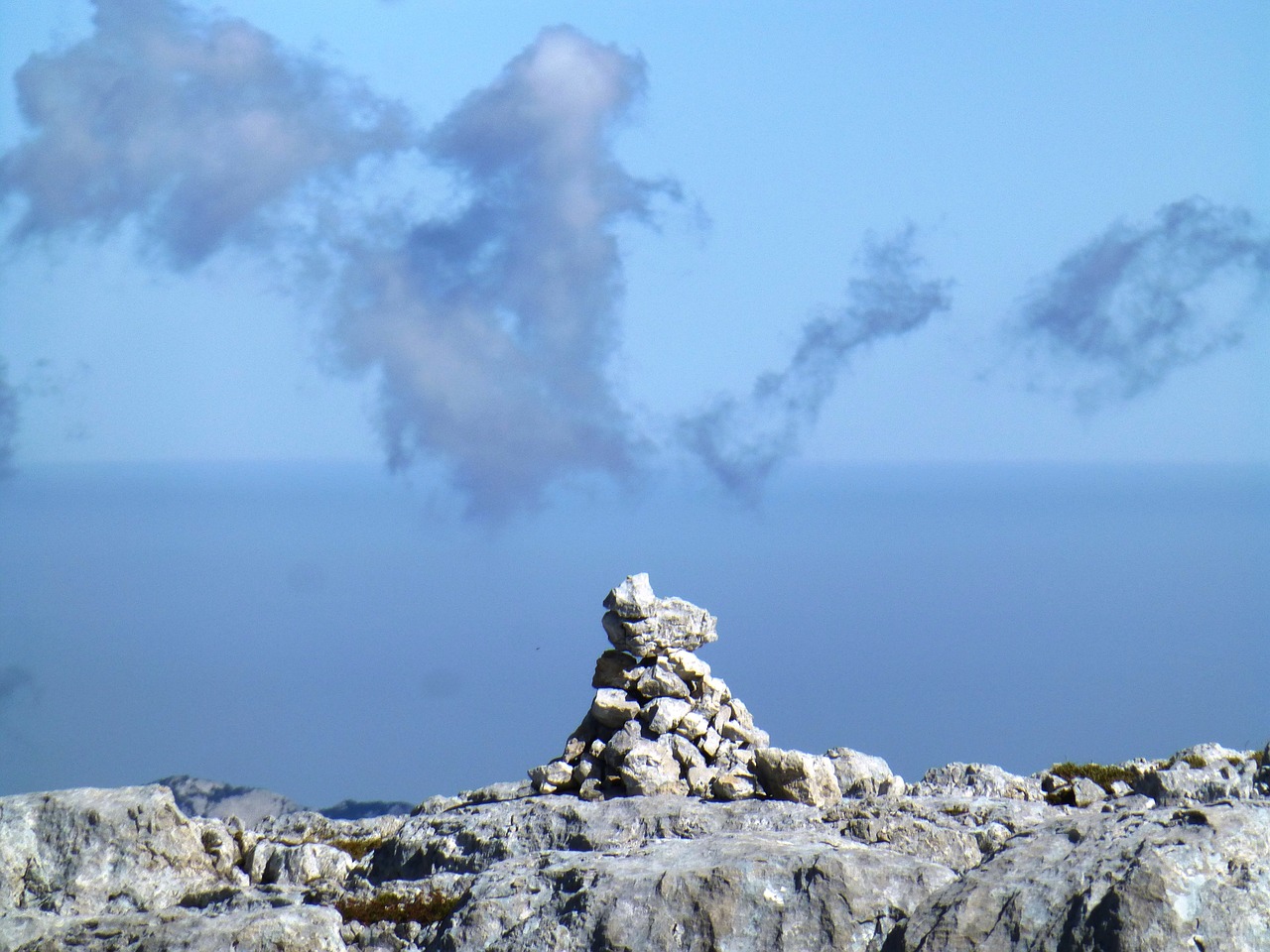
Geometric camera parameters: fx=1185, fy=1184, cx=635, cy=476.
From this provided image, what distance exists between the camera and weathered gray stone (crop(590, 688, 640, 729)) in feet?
103

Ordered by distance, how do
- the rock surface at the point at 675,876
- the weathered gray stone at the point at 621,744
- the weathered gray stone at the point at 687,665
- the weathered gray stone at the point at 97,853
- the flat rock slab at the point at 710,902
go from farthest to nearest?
the weathered gray stone at the point at 687,665, the weathered gray stone at the point at 621,744, the weathered gray stone at the point at 97,853, the flat rock slab at the point at 710,902, the rock surface at the point at 675,876

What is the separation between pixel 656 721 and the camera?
30531mm

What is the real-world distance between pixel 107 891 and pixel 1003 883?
16283mm

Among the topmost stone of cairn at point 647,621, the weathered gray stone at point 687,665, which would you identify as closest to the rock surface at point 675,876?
the weathered gray stone at point 687,665

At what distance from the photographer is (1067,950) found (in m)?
11.0

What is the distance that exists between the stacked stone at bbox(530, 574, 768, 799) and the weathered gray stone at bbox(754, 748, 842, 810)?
2.17 feet

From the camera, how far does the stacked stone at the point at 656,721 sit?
29.1 metres

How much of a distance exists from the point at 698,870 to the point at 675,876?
1.00ft

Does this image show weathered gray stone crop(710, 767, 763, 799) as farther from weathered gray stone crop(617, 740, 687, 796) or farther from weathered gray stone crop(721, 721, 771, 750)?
weathered gray stone crop(721, 721, 771, 750)

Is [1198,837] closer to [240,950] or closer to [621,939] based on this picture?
[621,939]

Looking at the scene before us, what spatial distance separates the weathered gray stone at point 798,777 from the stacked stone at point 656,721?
2.17 feet

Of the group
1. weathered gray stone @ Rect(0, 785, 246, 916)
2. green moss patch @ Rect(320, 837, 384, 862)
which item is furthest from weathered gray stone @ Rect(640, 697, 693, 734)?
weathered gray stone @ Rect(0, 785, 246, 916)

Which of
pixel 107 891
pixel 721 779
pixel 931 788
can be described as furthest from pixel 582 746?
pixel 107 891

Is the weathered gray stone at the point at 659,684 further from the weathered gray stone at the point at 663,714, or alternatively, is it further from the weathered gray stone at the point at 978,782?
the weathered gray stone at the point at 978,782
